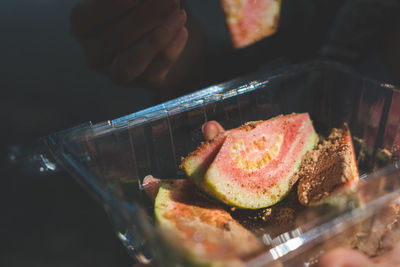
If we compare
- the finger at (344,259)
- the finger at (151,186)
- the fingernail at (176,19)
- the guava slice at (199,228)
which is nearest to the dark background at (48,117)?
the finger at (151,186)

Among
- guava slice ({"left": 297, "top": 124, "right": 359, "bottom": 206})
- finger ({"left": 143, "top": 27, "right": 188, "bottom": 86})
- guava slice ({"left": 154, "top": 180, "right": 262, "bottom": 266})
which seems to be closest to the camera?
guava slice ({"left": 154, "top": 180, "right": 262, "bottom": 266})

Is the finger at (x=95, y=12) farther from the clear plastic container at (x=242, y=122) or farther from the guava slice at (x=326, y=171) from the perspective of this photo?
the guava slice at (x=326, y=171)

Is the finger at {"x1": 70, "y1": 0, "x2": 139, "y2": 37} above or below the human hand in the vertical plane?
above

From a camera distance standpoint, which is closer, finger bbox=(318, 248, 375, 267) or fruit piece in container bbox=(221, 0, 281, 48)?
finger bbox=(318, 248, 375, 267)

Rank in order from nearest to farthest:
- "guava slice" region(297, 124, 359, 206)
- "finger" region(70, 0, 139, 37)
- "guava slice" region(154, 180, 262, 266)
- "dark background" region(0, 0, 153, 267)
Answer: "guava slice" region(154, 180, 262, 266)
"guava slice" region(297, 124, 359, 206)
"finger" region(70, 0, 139, 37)
"dark background" region(0, 0, 153, 267)

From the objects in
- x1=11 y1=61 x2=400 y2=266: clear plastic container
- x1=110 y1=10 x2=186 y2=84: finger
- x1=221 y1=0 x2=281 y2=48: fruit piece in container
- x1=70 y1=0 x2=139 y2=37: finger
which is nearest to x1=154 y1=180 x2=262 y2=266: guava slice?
x1=11 y1=61 x2=400 y2=266: clear plastic container

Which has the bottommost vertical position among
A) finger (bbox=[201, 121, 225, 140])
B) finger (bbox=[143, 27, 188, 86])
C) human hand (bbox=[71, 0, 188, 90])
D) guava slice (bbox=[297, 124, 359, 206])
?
guava slice (bbox=[297, 124, 359, 206])

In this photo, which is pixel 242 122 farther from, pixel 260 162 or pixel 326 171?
pixel 326 171

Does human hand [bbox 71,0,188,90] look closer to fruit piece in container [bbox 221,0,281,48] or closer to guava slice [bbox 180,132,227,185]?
fruit piece in container [bbox 221,0,281,48]
